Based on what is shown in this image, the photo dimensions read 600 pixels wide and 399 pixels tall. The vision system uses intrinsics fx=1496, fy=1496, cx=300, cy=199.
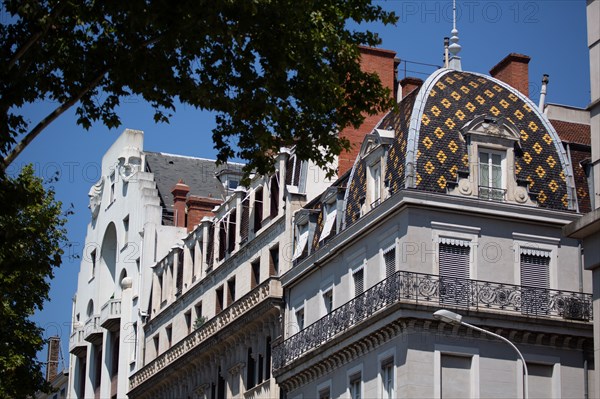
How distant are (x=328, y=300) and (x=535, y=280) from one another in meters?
7.20

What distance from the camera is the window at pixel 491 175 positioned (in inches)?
1699

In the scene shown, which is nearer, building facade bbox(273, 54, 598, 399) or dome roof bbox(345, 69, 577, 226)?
building facade bbox(273, 54, 598, 399)

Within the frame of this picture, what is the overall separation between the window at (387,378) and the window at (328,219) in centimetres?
664

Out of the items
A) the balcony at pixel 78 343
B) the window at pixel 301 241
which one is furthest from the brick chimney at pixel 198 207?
the window at pixel 301 241

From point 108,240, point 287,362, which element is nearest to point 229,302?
point 287,362

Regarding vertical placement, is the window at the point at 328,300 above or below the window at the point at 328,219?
below

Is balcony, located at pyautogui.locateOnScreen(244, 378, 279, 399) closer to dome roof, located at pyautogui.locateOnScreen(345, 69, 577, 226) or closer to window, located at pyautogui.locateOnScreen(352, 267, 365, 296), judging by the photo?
window, located at pyautogui.locateOnScreen(352, 267, 365, 296)

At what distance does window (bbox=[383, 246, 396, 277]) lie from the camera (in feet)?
139

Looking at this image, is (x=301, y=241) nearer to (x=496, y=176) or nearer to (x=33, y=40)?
(x=496, y=176)

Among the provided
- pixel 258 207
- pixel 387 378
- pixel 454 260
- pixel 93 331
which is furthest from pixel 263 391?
pixel 93 331

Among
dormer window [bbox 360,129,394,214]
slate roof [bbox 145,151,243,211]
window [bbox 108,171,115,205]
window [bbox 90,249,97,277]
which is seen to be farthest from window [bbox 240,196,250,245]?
window [bbox 90,249,97,277]

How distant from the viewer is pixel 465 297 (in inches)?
1630

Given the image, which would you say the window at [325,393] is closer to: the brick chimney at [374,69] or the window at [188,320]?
the brick chimney at [374,69]

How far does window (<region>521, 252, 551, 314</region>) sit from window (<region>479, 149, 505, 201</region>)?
6.02 feet
